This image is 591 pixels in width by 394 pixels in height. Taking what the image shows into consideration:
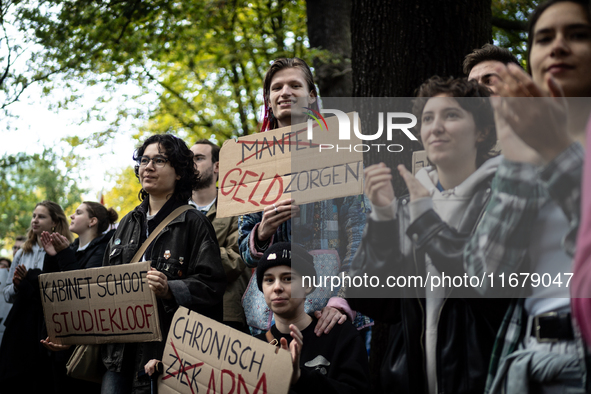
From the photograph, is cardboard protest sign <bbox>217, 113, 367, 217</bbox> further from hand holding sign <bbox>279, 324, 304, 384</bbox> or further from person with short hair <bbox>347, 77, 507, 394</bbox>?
hand holding sign <bbox>279, 324, 304, 384</bbox>

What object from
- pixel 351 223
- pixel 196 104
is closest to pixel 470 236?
pixel 351 223

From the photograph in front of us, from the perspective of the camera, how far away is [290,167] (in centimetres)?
293

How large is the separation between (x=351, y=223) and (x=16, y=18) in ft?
22.9

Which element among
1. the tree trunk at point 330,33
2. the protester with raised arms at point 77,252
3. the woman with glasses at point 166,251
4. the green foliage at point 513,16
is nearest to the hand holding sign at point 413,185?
the woman with glasses at point 166,251

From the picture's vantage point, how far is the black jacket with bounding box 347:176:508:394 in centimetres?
192

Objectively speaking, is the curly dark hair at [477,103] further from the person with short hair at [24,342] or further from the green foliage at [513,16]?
the green foliage at [513,16]

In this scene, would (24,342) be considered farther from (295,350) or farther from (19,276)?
(295,350)

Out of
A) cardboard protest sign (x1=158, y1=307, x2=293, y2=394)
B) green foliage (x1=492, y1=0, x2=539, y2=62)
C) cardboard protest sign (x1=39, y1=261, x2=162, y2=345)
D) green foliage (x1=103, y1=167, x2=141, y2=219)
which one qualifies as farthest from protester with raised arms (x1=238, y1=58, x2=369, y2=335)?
green foliage (x1=103, y1=167, x2=141, y2=219)

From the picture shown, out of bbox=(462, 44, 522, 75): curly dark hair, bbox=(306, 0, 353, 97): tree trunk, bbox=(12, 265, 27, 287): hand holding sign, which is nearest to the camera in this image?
bbox=(462, 44, 522, 75): curly dark hair

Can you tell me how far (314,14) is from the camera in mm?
8562

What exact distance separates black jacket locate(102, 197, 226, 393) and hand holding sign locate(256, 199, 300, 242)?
591 millimetres

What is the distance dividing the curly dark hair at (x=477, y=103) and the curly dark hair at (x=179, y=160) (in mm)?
1884

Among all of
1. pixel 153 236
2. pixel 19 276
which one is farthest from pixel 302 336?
pixel 19 276

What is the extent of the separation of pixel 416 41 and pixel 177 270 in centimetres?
225
